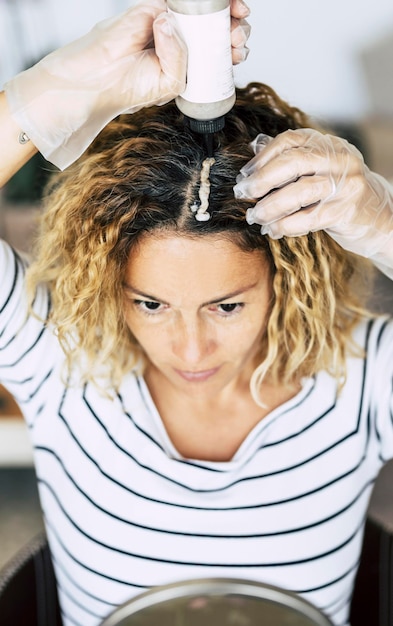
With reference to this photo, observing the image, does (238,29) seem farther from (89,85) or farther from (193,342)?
(193,342)

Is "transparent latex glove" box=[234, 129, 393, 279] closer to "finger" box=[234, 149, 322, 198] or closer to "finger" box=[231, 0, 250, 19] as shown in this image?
"finger" box=[234, 149, 322, 198]

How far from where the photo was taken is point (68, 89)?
2.89 feet

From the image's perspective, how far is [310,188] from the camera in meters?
0.84

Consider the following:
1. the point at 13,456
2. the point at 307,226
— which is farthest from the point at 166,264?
the point at 13,456

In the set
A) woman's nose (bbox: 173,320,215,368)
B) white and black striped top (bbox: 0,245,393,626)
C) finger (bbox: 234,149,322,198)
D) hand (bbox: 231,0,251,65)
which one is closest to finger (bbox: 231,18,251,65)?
hand (bbox: 231,0,251,65)

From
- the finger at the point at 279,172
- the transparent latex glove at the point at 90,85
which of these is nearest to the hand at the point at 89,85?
the transparent latex glove at the point at 90,85

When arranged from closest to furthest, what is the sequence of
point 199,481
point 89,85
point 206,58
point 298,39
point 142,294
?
point 206,58 → point 89,85 → point 142,294 → point 199,481 → point 298,39

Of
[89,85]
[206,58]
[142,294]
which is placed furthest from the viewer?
[142,294]

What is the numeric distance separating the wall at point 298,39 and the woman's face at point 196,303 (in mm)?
1557

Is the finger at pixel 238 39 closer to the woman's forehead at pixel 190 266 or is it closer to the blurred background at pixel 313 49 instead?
the woman's forehead at pixel 190 266

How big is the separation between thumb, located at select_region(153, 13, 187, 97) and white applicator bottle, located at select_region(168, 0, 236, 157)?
0.01 m

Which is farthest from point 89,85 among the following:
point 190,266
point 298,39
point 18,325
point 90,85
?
point 298,39

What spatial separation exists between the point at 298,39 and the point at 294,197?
1.85 m

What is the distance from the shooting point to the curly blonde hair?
3.15 ft
